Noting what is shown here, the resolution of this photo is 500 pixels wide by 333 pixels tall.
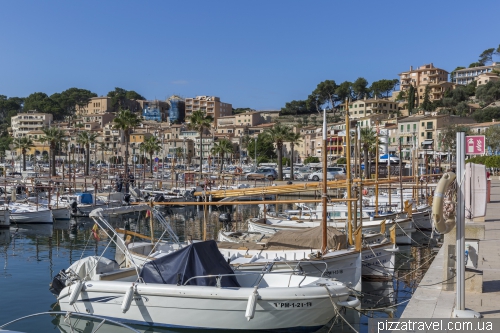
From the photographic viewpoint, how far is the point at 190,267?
14.5m

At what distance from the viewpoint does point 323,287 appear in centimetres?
1396

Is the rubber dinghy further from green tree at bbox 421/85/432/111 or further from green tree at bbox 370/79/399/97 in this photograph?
green tree at bbox 370/79/399/97

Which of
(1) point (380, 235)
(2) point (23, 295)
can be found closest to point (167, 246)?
(2) point (23, 295)

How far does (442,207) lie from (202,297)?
21.0 ft

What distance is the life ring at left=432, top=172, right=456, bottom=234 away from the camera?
10.3m

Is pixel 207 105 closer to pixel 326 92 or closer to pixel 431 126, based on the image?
pixel 326 92

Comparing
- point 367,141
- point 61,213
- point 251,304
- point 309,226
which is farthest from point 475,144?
point 367,141

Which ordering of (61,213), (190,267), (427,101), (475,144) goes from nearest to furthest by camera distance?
(475,144) < (190,267) < (61,213) < (427,101)

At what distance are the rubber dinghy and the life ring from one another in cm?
408

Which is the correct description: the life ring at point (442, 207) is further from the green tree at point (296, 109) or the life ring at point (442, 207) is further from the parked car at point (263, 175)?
the green tree at point (296, 109)

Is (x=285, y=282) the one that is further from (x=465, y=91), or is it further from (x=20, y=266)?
(x=465, y=91)

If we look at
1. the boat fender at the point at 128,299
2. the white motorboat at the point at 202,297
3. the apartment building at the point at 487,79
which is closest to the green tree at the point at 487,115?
the apartment building at the point at 487,79

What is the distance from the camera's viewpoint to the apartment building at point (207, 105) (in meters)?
187

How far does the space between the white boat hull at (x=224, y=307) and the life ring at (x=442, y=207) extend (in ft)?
13.5
